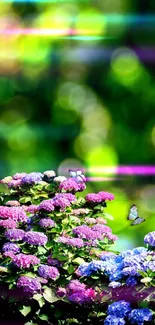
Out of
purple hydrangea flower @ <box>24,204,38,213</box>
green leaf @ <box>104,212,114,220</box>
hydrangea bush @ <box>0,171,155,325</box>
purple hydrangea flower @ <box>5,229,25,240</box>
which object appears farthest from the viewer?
green leaf @ <box>104,212,114,220</box>

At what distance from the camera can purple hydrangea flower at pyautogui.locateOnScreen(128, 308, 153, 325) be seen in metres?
3.34

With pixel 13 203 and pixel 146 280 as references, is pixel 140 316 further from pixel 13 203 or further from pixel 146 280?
pixel 13 203

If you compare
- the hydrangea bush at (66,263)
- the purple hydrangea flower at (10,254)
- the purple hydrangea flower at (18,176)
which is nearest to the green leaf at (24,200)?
the hydrangea bush at (66,263)

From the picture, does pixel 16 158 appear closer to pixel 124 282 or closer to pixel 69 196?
pixel 69 196

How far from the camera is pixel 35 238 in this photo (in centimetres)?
A: 361

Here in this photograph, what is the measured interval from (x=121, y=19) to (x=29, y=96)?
421 millimetres

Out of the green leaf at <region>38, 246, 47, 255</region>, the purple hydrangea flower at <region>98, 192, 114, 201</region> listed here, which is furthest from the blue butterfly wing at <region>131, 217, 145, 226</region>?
the green leaf at <region>38, 246, 47, 255</region>

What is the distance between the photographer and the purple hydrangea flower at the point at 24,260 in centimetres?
355

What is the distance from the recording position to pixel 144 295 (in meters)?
3.41

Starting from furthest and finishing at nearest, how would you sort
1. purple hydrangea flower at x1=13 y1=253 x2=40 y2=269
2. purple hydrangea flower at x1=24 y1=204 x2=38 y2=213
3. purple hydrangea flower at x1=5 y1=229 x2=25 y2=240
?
purple hydrangea flower at x1=24 y1=204 x2=38 y2=213, purple hydrangea flower at x1=5 y1=229 x2=25 y2=240, purple hydrangea flower at x1=13 y1=253 x2=40 y2=269

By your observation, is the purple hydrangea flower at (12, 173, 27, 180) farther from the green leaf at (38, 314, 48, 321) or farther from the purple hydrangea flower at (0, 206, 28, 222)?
the green leaf at (38, 314, 48, 321)

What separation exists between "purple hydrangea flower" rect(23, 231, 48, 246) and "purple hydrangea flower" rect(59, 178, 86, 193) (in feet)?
0.83

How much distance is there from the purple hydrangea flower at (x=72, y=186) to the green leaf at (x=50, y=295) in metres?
0.39

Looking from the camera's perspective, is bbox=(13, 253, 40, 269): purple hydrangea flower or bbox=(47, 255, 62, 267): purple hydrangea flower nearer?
bbox=(13, 253, 40, 269): purple hydrangea flower
